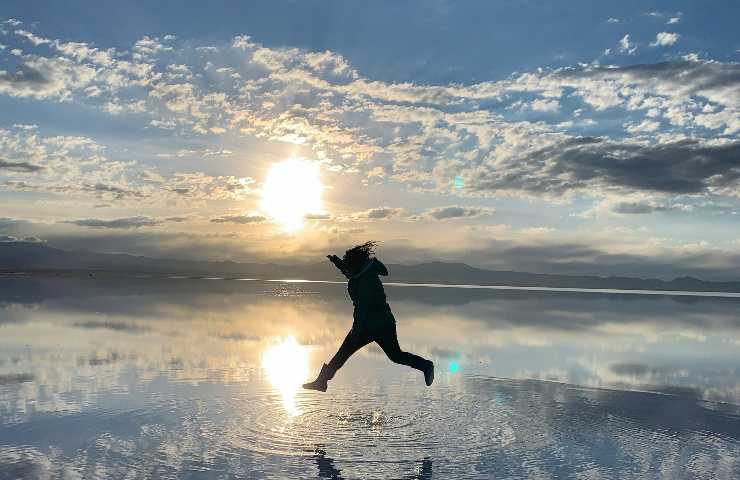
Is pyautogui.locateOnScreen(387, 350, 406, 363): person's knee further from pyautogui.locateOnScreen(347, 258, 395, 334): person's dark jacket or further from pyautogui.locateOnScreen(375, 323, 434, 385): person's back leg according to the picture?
pyautogui.locateOnScreen(347, 258, 395, 334): person's dark jacket

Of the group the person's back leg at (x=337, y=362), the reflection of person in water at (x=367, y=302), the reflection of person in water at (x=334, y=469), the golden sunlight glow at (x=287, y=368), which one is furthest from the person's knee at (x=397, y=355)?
the reflection of person in water at (x=334, y=469)

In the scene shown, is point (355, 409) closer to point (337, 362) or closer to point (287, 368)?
point (337, 362)

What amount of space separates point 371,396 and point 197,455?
3802 mm

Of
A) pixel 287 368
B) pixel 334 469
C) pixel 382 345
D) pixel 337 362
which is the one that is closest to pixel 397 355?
pixel 382 345

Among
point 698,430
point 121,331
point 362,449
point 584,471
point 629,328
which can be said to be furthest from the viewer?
point 629,328

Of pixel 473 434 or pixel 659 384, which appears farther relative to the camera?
pixel 659 384

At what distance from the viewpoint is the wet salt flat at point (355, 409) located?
704cm

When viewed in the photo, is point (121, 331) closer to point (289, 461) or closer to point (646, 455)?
point (289, 461)

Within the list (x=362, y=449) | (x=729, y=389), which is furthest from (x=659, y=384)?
(x=362, y=449)

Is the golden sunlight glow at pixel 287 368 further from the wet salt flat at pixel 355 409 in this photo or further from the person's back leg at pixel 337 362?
the person's back leg at pixel 337 362

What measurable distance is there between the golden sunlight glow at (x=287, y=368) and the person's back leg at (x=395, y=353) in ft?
4.80

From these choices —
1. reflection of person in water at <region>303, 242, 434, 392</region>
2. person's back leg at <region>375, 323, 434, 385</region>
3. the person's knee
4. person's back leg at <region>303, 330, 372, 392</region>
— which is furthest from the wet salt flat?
reflection of person in water at <region>303, 242, 434, 392</region>

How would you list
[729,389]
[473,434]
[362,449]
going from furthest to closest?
[729,389] < [473,434] < [362,449]

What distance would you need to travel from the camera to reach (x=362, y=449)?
24.4ft
